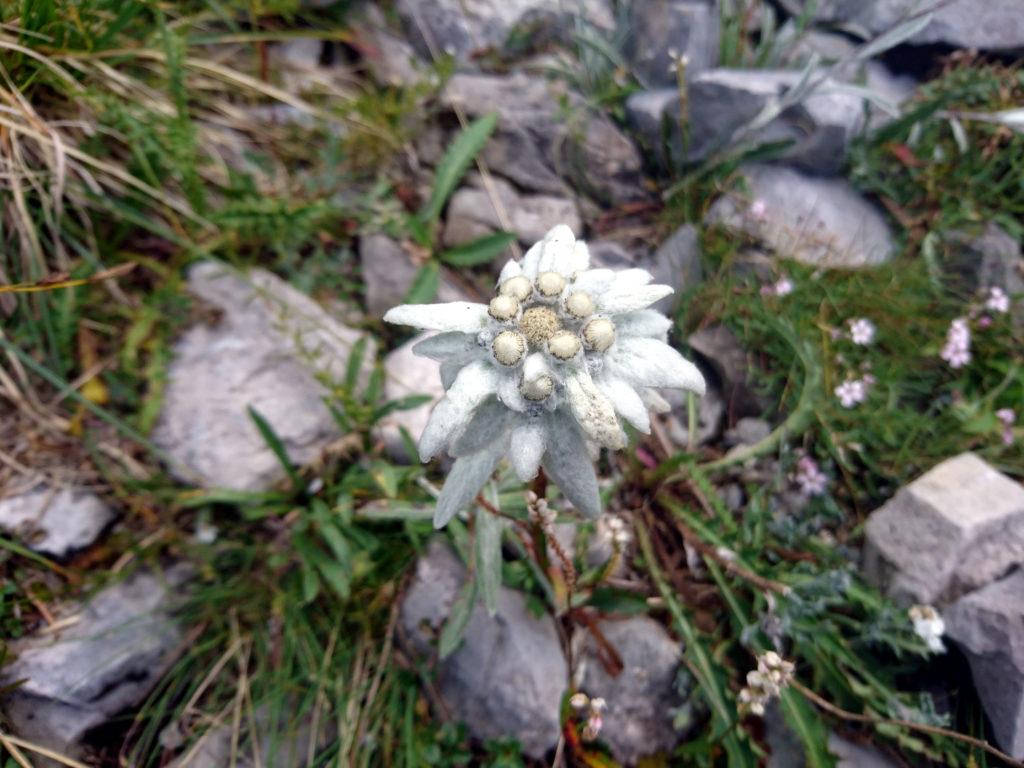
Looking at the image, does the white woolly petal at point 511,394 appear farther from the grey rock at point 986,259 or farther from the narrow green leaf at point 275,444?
the grey rock at point 986,259

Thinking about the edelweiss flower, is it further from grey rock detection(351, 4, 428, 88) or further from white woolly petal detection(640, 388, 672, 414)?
grey rock detection(351, 4, 428, 88)

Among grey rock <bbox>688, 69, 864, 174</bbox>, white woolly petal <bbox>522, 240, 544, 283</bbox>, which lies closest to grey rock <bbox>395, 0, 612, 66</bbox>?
grey rock <bbox>688, 69, 864, 174</bbox>

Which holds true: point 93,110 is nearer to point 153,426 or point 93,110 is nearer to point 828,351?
point 153,426

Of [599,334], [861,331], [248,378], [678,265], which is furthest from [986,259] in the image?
[248,378]

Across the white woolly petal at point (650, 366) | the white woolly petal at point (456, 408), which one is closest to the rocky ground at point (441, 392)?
the white woolly petal at point (456, 408)

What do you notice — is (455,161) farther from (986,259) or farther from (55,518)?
(986,259)

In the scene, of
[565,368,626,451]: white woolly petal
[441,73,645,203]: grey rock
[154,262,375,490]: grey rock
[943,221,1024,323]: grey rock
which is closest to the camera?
[565,368,626,451]: white woolly petal

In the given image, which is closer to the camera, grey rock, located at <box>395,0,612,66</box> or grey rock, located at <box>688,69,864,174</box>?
grey rock, located at <box>688,69,864,174</box>

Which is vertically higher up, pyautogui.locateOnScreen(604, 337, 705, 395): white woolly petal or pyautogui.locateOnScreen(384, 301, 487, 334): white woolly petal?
pyautogui.locateOnScreen(384, 301, 487, 334): white woolly petal
